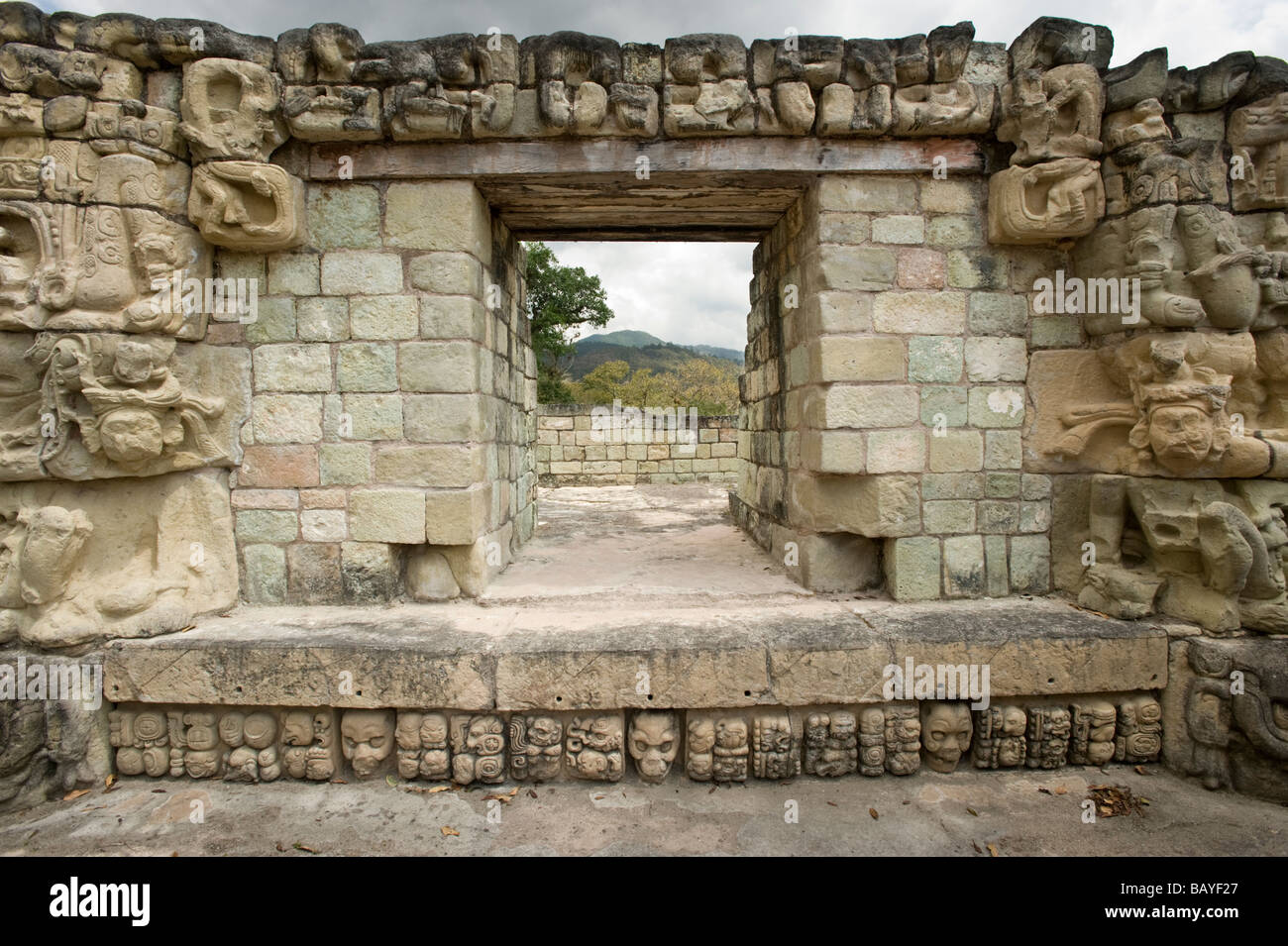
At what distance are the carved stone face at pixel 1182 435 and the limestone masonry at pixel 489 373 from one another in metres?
0.02

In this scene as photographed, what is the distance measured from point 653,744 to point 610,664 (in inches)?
17.5

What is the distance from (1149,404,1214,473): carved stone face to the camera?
9.44 feet

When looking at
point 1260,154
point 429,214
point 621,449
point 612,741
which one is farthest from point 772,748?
point 621,449

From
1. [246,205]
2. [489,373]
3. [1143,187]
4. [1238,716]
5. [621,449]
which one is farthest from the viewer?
[621,449]

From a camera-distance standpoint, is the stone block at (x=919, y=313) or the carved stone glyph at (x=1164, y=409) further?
the stone block at (x=919, y=313)

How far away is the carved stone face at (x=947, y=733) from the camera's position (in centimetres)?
300

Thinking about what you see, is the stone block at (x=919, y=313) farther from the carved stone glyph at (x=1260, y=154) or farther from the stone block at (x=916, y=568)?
the carved stone glyph at (x=1260, y=154)

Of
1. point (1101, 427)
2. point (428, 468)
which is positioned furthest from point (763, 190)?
point (428, 468)

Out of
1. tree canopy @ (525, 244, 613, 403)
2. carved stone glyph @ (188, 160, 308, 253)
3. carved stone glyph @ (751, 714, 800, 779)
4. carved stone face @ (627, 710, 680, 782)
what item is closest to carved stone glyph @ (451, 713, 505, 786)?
carved stone face @ (627, 710, 680, 782)

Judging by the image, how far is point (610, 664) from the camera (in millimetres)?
2867

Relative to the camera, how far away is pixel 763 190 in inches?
146

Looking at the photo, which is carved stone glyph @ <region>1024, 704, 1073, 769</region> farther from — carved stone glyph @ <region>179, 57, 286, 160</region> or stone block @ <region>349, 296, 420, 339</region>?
carved stone glyph @ <region>179, 57, 286, 160</region>

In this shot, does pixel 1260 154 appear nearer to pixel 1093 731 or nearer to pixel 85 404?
pixel 1093 731

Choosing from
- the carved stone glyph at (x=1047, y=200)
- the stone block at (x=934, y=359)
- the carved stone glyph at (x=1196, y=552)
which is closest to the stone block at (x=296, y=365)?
the stone block at (x=934, y=359)
